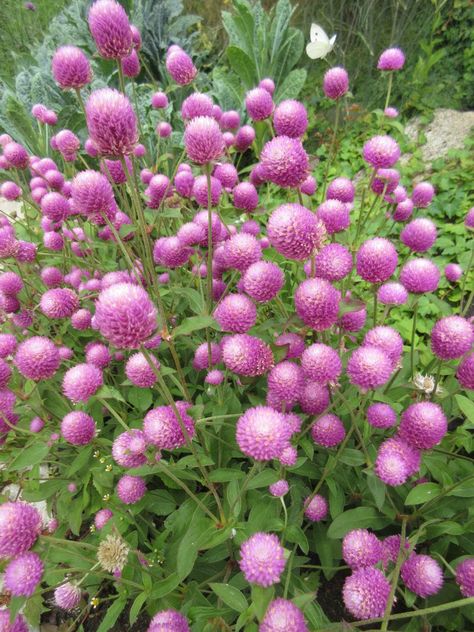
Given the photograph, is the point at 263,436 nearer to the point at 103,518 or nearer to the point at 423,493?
the point at 423,493

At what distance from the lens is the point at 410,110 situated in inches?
194

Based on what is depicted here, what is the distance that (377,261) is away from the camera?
1.42 m

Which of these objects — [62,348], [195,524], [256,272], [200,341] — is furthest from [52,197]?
[195,524]

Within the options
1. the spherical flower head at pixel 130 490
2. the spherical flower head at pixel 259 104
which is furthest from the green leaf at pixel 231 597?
the spherical flower head at pixel 259 104

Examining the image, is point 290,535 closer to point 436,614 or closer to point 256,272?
point 436,614

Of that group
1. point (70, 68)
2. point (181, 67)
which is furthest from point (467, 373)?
point (181, 67)

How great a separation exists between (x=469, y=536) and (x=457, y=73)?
5250 mm

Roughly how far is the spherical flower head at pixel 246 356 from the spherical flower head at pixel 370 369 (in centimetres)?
28

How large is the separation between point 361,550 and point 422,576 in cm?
20

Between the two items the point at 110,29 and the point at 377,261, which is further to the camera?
the point at 377,261

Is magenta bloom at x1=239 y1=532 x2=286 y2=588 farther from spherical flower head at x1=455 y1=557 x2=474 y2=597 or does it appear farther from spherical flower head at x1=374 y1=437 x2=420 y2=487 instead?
spherical flower head at x1=455 y1=557 x2=474 y2=597

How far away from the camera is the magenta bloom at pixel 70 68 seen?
1.51 metres

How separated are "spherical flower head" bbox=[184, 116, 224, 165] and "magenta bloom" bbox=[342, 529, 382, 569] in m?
1.28

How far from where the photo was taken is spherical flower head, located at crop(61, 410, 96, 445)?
1.61 meters
